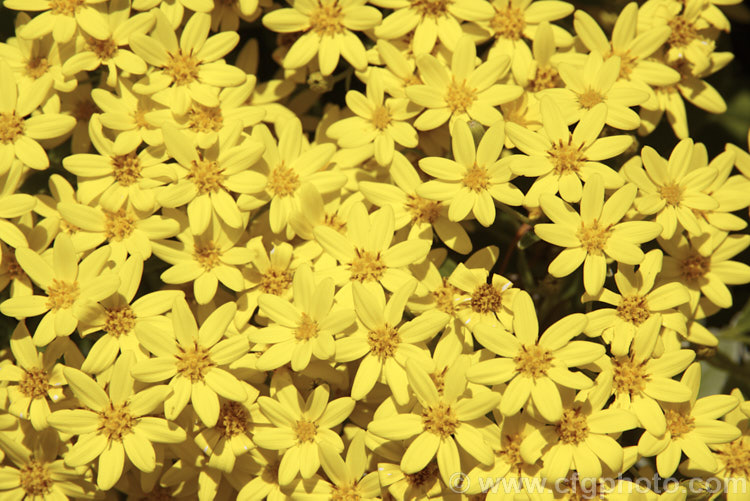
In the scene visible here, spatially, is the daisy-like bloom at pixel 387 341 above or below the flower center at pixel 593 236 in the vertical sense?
below

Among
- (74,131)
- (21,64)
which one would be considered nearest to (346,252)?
(74,131)

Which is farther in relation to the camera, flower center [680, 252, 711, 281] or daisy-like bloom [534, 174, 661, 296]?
flower center [680, 252, 711, 281]

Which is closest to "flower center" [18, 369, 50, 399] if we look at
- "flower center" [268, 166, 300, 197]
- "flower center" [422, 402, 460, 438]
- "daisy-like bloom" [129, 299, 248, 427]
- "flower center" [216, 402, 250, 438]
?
"daisy-like bloom" [129, 299, 248, 427]

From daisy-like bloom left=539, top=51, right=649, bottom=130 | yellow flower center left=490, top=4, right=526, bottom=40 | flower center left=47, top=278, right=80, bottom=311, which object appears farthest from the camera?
yellow flower center left=490, top=4, right=526, bottom=40

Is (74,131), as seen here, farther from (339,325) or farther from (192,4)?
(339,325)

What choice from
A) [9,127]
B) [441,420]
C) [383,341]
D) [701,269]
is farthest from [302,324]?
[701,269]

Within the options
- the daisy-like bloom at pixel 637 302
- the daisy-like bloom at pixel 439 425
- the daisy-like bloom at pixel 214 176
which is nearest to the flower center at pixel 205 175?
the daisy-like bloom at pixel 214 176

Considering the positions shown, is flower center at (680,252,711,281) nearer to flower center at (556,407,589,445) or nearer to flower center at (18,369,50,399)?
flower center at (556,407,589,445)

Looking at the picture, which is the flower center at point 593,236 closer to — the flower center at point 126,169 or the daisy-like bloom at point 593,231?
the daisy-like bloom at point 593,231

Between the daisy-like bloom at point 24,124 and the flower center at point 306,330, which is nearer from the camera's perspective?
the flower center at point 306,330
